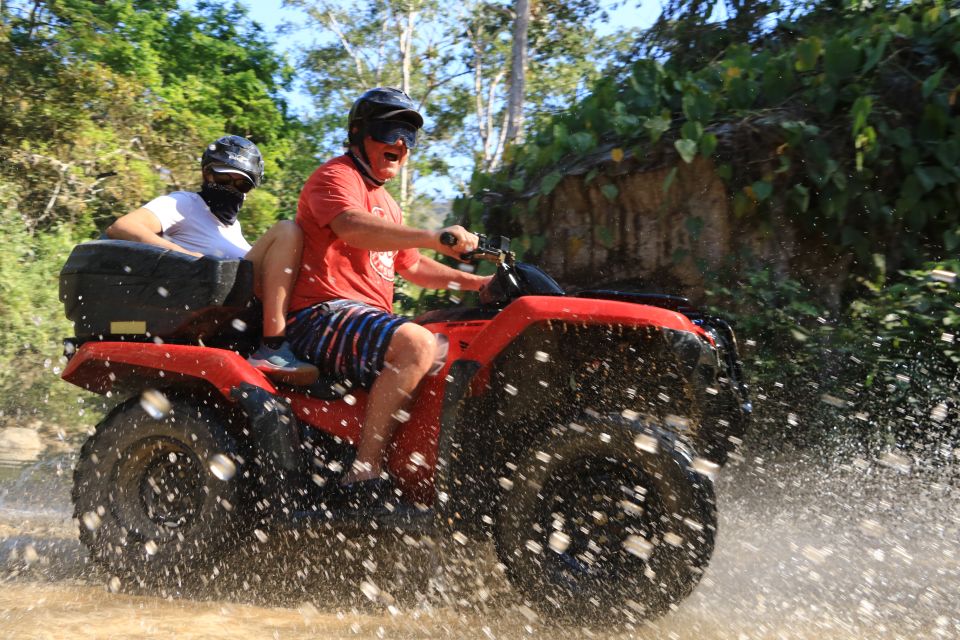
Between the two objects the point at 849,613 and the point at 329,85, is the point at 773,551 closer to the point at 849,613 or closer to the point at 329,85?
the point at 849,613

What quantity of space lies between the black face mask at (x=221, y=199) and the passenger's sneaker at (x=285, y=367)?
128cm

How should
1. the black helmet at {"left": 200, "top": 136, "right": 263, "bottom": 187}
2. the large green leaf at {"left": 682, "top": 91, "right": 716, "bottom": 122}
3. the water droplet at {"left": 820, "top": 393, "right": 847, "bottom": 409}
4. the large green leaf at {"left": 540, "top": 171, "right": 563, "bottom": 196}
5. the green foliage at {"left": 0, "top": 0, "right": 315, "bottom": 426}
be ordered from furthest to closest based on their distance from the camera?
the green foliage at {"left": 0, "top": 0, "right": 315, "bottom": 426} → the large green leaf at {"left": 540, "top": 171, "right": 563, "bottom": 196} → the large green leaf at {"left": 682, "top": 91, "right": 716, "bottom": 122} → the water droplet at {"left": 820, "top": 393, "right": 847, "bottom": 409} → the black helmet at {"left": 200, "top": 136, "right": 263, "bottom": 187}

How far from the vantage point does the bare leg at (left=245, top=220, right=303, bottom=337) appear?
137 inches

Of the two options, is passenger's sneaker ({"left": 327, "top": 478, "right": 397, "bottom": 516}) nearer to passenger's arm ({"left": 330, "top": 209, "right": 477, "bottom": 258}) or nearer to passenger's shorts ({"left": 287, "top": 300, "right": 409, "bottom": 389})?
passenger's shorts ({"left": 287, "top": 300, "right": 409, "bottom": 389})

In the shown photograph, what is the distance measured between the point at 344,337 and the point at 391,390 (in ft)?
1.01

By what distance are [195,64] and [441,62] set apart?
25.5ft

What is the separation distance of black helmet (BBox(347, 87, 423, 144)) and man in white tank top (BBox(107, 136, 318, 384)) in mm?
473

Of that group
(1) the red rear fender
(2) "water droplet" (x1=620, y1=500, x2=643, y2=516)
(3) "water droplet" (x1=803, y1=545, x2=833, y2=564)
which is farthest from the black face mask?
(3) "water droplet" (x1=803, y1=545, x2=833, y2=564)

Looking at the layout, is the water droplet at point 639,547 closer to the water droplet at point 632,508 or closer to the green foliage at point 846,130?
the water droplet at point 632,508

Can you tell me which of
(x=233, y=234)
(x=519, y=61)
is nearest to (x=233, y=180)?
(x=233, y=234)

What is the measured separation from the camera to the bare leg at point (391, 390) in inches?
127

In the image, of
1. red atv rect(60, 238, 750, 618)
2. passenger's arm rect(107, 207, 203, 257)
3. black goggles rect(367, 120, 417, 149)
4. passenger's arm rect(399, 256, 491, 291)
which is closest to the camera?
red atv rect(60, 238, 750, 618)

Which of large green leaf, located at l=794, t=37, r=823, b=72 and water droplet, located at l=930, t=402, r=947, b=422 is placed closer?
water droplet, located at l=930, t=402, r=947, b=422

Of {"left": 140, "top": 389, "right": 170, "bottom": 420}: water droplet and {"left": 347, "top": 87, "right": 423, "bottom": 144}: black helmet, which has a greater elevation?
{"left": 347, "top": 87, "right": 423, "bottom": 144}: black helmet
